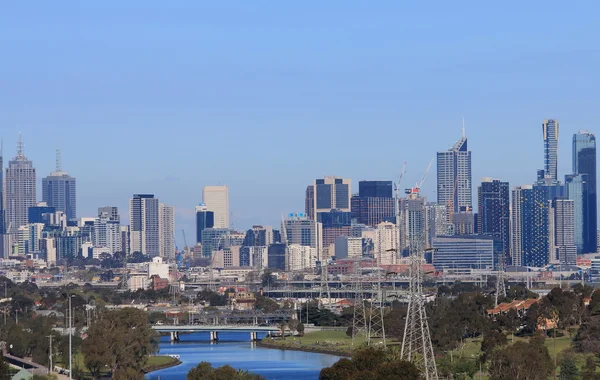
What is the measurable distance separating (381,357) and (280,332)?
50542 mm

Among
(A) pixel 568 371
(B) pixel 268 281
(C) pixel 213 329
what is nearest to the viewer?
(A) pixel 568 371

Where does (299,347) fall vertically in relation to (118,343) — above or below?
below

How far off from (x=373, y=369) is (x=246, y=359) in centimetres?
3128

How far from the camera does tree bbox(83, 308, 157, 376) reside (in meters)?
60.3

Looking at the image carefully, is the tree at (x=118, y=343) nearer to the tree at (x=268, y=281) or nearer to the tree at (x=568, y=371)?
the tree at (x=568, y=371)

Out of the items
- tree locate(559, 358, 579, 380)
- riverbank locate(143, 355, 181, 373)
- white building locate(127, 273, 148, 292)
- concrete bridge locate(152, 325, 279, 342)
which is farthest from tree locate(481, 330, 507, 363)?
white building locate(127, 273, 148, 292)

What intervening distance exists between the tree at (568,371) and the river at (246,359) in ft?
38.8

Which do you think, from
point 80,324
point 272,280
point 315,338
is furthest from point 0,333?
point 272,280

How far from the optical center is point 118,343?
6162cm

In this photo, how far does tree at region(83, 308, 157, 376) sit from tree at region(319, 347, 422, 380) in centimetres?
1314

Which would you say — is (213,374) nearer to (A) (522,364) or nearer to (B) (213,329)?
(A) (522,364)

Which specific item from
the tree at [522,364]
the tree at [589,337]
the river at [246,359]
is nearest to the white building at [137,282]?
the river at [246,359]

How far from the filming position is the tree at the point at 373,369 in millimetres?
42500

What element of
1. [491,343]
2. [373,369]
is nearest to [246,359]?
[491,343]
